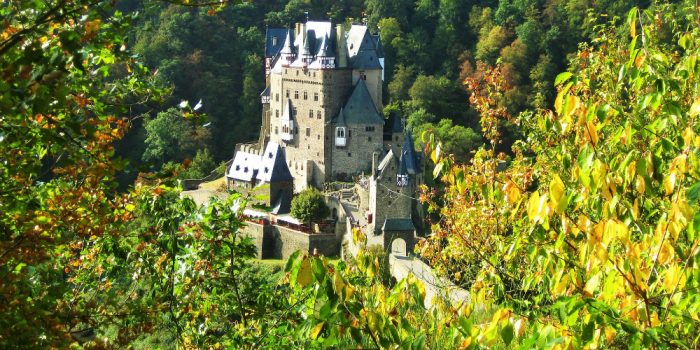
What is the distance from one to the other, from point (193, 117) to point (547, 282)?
8.03ft

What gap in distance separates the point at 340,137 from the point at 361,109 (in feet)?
4.58

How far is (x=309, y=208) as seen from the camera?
3300cm

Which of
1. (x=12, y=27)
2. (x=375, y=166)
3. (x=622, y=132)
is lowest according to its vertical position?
(x=375, y=166)

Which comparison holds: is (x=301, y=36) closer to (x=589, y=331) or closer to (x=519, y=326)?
(x=519, y=326)

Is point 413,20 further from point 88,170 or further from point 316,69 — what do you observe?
point 88,170

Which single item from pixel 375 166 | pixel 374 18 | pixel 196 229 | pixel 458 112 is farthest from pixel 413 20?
pixel 196 229

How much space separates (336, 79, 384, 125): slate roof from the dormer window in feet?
1.25

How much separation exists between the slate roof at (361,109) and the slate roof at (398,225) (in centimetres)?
800

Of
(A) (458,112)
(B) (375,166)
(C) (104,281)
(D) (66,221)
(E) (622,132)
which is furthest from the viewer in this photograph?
(A) (458,112)

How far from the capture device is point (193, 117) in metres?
6.07

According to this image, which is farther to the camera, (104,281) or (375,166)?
(375,166)

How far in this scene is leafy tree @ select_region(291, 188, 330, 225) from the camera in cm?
3306

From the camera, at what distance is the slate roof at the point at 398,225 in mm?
30016

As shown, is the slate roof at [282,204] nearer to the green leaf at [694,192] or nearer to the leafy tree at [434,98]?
the leafy tree at [434,98]
